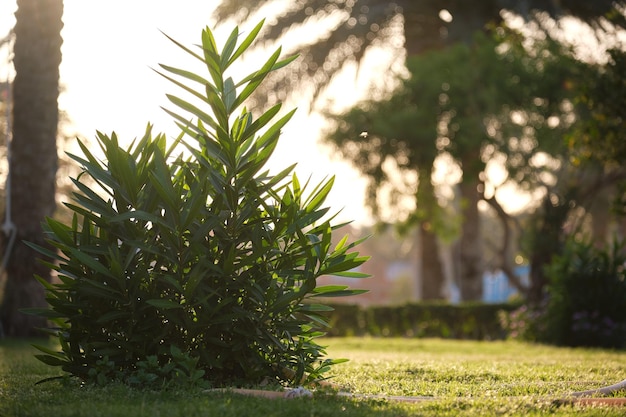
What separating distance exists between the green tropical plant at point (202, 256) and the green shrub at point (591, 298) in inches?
358

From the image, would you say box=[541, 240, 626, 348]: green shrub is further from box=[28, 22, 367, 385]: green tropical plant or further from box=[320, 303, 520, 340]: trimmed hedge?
box=[28, 22, 367, 385]: green tropical plant

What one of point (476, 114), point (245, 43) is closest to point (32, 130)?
point (245, 43)

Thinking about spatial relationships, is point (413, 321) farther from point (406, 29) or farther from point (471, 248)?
point (406, 29)

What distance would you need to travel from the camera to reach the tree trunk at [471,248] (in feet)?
81.8

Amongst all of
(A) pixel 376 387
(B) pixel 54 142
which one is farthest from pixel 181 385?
(B) pixel 54 142

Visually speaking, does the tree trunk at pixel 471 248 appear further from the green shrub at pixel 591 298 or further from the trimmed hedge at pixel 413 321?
the green shrub at pixel 591 298

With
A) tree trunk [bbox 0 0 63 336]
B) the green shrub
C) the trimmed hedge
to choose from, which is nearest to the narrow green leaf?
tree trunk [bbox 0 0 63 336]

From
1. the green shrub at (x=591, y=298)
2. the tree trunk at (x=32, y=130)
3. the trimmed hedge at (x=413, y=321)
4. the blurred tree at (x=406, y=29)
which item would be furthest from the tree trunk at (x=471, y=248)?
the tree trunk at (x=32, y=130)

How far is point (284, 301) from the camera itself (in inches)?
237

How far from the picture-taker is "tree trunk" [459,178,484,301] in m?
24.9

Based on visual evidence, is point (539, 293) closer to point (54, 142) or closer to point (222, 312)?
point (54, 142)

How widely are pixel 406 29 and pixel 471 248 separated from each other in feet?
21.1

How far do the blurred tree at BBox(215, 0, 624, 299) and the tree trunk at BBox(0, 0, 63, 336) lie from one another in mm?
10643

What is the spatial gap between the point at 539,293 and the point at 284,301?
44.7ft
